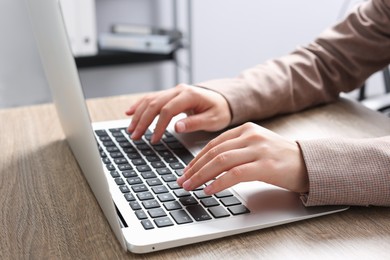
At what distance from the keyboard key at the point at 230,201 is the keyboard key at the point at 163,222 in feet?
0.26

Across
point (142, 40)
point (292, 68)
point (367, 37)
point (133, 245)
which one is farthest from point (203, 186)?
point (142, 40)

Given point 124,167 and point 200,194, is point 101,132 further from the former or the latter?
point 200,194

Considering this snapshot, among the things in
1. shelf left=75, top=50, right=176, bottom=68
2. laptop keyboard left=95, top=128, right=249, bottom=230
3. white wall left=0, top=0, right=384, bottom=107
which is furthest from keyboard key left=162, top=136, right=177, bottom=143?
white wall left=0, top=0, right=384, bottom=107

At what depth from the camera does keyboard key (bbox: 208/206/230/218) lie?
26.6 inches

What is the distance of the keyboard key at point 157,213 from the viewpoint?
671 millimetres

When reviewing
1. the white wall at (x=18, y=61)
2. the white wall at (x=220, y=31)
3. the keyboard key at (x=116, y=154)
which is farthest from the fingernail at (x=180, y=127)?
the white wall at (x=220, y=31)

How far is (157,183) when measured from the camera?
76 cm

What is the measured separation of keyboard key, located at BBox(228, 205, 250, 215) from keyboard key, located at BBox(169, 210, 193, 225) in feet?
0.18

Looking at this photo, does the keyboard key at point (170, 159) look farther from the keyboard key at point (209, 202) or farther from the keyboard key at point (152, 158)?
the keyboard key at point (209, 202)

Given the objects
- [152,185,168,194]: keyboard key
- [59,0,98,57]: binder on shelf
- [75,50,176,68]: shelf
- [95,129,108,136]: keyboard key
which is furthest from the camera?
[75,50,176,68]: shelf

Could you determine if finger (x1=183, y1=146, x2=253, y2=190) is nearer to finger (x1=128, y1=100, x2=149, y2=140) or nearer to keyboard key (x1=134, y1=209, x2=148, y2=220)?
keyboard key (x1=134, y1=209, x2=148, y2=220)

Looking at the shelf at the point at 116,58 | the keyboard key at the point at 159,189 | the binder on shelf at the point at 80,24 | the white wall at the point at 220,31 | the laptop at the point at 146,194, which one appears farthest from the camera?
the white wall at the point at 220,31

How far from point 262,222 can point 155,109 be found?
1.06 ft

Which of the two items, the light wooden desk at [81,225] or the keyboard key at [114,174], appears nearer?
the light wooden desk at [81,225]
